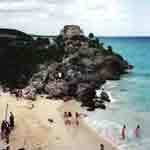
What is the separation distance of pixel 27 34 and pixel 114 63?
325 inches

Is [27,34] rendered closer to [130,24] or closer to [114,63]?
[130,24]

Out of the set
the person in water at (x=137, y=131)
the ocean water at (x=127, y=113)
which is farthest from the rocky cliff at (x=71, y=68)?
the person in water at (x=137, y=131)

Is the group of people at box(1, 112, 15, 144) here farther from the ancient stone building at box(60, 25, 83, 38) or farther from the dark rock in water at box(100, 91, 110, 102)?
the ancient stone building at box(60, 25, 83, 38)

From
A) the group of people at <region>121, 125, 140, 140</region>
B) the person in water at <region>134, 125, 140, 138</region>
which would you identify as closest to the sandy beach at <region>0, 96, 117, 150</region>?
the group of people at <region>121, 125, 140, 140</region>

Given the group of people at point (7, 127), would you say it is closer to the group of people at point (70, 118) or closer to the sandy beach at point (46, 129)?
the sandy beach at point (46, 129)

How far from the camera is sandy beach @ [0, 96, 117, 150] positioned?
1518 cm

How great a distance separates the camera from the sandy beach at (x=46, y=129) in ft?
49.8

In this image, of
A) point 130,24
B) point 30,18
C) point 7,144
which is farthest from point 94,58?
point 7,144

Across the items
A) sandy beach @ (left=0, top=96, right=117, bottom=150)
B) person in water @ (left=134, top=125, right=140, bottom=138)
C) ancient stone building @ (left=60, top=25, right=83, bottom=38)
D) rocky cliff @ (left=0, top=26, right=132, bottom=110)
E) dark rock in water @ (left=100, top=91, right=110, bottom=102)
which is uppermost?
ancient stone building @ (left=60, top=25, right=83, bottom=38)

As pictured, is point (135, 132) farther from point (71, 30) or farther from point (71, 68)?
point (71, 30)

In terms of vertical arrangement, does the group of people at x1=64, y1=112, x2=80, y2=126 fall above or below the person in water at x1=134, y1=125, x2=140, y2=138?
above

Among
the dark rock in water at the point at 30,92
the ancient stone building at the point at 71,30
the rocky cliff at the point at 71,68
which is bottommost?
the dark rock in water at the point at 30,92

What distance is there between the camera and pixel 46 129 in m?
16.6

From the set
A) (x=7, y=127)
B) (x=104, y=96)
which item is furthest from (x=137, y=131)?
(x=7, y=127)
